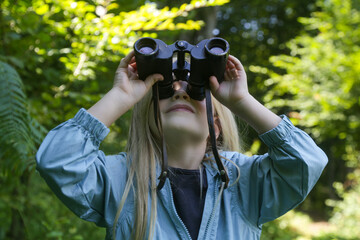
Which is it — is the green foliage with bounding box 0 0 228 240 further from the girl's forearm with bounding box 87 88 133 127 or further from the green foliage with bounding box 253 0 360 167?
the green foliage with bounding box 253 0 360 167

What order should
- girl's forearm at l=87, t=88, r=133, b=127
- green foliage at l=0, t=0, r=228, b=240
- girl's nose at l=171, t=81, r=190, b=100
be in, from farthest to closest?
1. green foliage at l=0, t=0, r=228, b=240
2. girl's nose at l=171, t=81, r=190, b=100
3. girl's forearm at l=87, t=88, r=133, b=127

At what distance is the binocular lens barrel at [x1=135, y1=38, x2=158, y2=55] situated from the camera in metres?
1.37

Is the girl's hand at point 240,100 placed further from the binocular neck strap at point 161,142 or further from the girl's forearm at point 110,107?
the girl's forearm at point 110,107

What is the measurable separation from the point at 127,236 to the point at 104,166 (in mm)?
283

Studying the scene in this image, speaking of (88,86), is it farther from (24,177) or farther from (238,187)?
(238,187)

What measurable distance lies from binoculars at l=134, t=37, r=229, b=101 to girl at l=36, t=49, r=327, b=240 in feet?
0.14

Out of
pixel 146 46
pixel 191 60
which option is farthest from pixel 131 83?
pixel 191 60

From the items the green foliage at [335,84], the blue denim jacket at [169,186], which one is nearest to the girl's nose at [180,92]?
the blue denim jacket at [169,186]

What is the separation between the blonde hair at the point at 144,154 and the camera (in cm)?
132

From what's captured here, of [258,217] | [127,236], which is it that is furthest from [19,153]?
[258,217]

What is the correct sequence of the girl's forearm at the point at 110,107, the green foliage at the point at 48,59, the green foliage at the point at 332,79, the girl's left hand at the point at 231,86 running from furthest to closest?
the green foliage at the point at 332,79, the green foliage at the point at 48,59, the girl's left hand at the point at 231,86, the girl's forearm at the point at 110,107

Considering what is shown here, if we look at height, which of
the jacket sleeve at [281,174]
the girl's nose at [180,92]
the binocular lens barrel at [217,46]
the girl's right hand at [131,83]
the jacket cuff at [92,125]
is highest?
the binocular lens barrel at [217,46]

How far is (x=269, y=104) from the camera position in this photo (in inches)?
281

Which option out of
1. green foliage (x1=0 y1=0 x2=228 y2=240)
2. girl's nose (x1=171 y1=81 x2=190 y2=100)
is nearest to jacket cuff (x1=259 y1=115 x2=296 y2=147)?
girl's nose (x1=171 y1=81 x2=190 y2=100)
